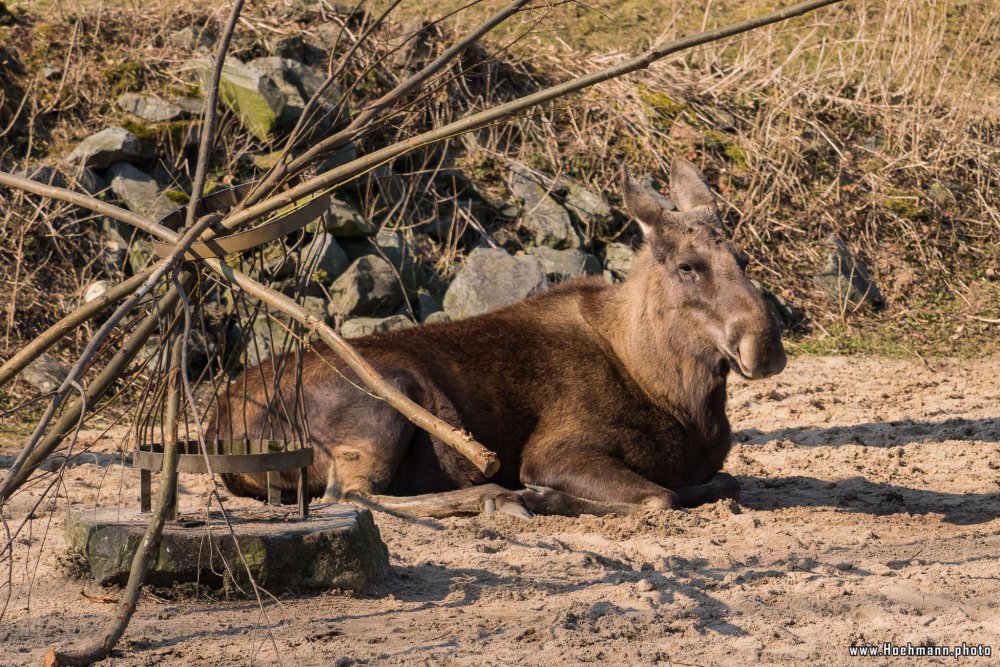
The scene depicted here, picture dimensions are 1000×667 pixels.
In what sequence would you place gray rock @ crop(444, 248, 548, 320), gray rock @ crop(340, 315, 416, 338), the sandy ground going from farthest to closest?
gray rock @ crop(444, 248, 548, 320)
gray rock @ crop(340, 315, 416, 338)
the sandy ground

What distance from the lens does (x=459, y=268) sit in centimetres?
1066

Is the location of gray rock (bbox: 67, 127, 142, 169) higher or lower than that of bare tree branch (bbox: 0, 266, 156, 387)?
higher

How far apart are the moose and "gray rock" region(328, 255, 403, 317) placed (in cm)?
266

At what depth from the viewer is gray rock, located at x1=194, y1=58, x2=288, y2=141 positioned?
34.1ft

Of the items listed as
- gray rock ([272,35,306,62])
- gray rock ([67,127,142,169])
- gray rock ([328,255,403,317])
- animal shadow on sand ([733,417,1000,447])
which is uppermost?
gray rock ([272,35,306,62])

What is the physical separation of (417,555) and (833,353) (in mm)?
6114

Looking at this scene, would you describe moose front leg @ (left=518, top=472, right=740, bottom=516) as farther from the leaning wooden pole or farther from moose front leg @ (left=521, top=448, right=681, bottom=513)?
the leaning wooden pole

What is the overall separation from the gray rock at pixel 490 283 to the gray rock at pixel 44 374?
3.23 metres

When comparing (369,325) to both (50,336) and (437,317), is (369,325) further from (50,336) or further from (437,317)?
(50,336)

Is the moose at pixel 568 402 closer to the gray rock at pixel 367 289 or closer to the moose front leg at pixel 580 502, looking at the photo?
the moose front leg at pixel 580 502

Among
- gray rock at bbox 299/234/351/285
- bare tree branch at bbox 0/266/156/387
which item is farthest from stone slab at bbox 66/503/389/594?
gray rock at bbox 299/234/351/285

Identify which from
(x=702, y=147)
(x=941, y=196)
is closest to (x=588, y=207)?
(x=702, y=147)

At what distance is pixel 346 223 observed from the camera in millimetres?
10078

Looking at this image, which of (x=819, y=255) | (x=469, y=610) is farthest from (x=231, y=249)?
(x=819, y=255)
